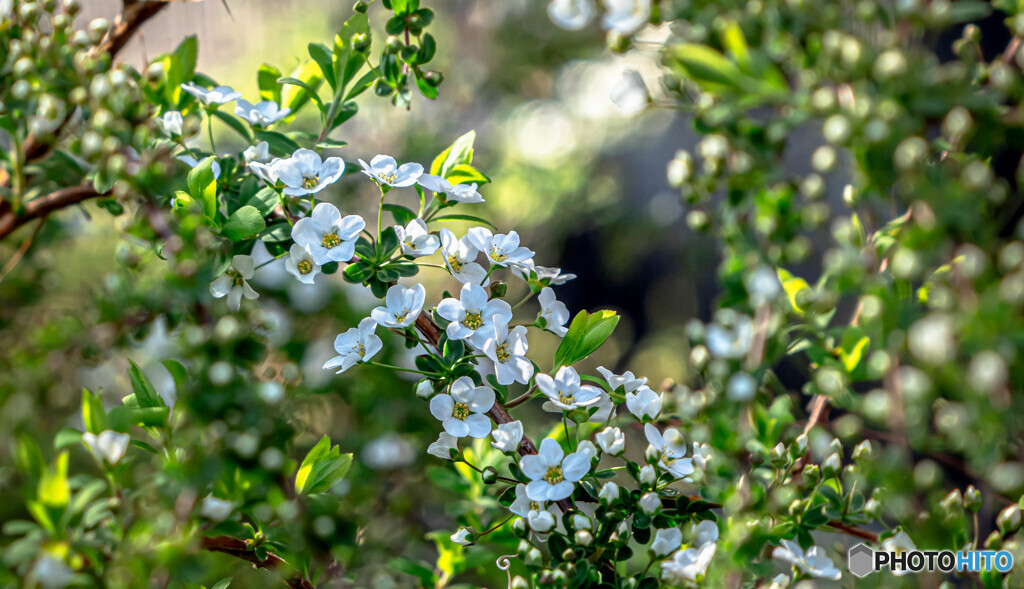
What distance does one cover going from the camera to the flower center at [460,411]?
527mm

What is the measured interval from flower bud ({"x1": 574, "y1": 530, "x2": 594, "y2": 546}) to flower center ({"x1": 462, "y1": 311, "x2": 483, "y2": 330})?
16 centimetres

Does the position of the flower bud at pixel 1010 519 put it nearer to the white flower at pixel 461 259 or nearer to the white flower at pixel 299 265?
the white flower at pixel 461 259

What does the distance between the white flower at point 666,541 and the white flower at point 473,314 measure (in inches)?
7.1

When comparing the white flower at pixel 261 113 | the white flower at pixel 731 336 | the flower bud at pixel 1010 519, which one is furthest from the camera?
the white flower at pixel 261 113

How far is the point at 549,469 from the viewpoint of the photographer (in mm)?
508

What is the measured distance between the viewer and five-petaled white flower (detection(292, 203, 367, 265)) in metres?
0.51

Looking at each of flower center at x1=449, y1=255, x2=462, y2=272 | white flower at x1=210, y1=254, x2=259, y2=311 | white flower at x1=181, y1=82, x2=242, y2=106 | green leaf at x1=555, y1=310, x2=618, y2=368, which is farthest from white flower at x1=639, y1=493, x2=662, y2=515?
white flower at x1=181, y1=82, x2=242, y2=106

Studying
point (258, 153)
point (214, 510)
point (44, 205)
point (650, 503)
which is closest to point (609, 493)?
point (650, 503)

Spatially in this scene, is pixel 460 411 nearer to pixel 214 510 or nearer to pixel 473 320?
pixel 473 320

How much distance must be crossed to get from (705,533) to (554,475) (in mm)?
108

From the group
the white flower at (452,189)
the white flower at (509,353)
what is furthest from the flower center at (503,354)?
the white flower at (452,189)

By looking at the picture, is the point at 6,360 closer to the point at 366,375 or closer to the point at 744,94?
the point at 366,375

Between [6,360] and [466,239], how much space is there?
2.29 ft

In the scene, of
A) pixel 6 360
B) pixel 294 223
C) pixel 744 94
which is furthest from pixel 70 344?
pixel 744 94
